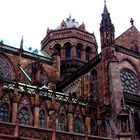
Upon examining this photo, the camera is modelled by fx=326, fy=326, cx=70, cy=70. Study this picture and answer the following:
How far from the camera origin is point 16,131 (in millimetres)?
19250

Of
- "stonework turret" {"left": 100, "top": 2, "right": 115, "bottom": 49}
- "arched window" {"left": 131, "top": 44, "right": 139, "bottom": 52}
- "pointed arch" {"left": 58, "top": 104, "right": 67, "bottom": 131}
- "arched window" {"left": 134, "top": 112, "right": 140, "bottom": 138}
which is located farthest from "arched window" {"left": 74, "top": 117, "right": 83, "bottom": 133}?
"arched window" {"left": 131, "top": 44, "right": 139, "bottom": 52}

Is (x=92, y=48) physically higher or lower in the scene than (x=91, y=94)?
higher

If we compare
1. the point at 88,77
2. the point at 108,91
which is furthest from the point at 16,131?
the point at 88,77

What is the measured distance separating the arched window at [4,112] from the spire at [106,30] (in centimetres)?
1010

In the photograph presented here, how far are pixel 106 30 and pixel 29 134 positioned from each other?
42.7 ft

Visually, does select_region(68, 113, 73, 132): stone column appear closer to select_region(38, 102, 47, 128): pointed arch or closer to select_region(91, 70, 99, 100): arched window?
select_region(38, 102, 47, 128): pointed arch

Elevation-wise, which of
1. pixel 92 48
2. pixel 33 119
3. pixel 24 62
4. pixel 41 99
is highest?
pixel 92 48

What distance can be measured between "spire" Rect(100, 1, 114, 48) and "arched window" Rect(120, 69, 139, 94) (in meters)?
2.87

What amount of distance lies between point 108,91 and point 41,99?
219 inches

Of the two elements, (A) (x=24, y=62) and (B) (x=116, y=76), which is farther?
(A) (x=24, y=62)

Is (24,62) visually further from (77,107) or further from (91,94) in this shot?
(77,107)

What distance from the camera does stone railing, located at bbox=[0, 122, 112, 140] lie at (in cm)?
1908

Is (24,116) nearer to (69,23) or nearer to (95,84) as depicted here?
(95,84)

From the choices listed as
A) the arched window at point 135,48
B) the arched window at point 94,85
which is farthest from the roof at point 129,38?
the arched window at point 94,85
